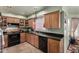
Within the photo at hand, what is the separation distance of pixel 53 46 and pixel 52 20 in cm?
41

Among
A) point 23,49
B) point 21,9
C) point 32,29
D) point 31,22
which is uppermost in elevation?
point 21,9

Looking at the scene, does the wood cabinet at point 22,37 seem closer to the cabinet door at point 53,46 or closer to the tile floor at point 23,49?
the tile floor at point 23,49

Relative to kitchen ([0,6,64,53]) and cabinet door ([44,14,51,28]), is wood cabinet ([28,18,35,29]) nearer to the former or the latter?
kitchen ([0,6,64,53])

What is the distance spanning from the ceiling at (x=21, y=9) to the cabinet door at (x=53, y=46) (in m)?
0.54

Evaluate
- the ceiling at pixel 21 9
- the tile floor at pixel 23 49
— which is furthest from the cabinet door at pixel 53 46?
the ceiling at pixel 21 9

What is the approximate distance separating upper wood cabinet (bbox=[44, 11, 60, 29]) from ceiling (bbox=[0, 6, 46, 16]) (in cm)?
17

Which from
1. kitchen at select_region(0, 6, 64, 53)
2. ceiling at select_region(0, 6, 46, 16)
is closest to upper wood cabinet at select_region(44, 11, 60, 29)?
kitchen at select_region(0, 6, 64, 53)

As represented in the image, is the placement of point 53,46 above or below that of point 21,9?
below

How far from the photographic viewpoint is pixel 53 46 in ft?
5.38

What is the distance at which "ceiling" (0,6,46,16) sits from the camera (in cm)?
164

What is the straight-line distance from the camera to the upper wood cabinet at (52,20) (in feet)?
5.28

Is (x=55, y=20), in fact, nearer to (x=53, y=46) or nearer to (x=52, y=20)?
(x=52, y=20)

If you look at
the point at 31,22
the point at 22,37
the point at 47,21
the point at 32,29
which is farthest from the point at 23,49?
the point at 47,21
